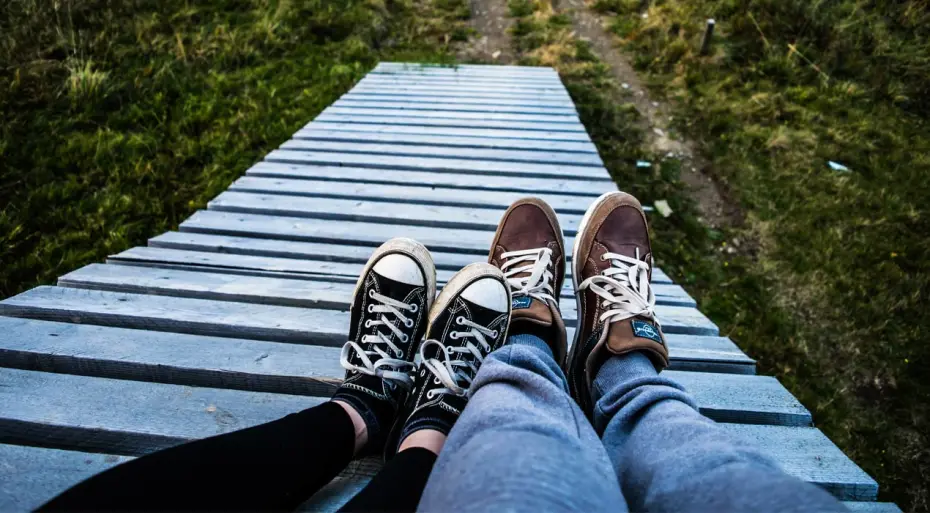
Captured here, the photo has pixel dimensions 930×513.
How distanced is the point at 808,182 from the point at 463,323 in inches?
146

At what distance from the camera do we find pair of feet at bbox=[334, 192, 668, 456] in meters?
1.20

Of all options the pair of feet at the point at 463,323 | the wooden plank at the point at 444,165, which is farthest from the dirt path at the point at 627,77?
the pair of feet at the point at 463,323

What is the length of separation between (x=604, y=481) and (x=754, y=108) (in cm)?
472

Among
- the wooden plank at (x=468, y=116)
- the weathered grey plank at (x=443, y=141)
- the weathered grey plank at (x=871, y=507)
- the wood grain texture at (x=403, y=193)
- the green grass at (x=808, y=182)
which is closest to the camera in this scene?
the weathered grey plank at (x=871, y=507)

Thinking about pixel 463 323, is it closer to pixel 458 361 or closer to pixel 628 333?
pixel 458 361

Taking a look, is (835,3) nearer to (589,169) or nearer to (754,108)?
(754,108)

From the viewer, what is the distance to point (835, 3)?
17.6 ft

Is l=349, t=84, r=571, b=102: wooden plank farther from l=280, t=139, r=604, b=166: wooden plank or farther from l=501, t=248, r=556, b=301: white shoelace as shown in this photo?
l=501, t=248, r=556, b=301: white shoelace

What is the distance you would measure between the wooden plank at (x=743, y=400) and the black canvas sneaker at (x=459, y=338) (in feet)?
1.87

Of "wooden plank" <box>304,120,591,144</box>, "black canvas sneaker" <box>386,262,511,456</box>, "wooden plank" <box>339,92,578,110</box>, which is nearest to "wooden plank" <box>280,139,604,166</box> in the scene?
"wooden plank" <box>304,120,591,144</box>

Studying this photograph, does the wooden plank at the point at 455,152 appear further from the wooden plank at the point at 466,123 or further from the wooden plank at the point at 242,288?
the wooden plank at the point at 242,288

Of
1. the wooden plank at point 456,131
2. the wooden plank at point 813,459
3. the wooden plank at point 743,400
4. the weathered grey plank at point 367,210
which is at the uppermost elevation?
the wooden plank at point 456,131

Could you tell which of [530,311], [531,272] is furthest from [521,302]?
[531,272]

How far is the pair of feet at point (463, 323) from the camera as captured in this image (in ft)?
3.93
